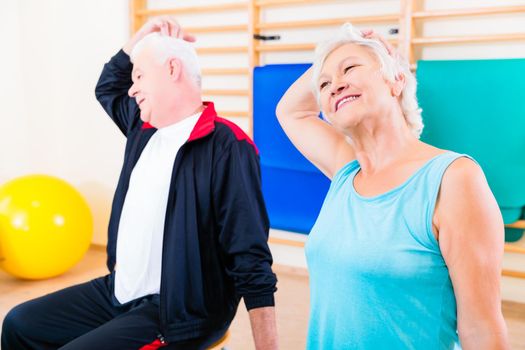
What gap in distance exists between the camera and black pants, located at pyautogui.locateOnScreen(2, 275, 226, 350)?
136 cm

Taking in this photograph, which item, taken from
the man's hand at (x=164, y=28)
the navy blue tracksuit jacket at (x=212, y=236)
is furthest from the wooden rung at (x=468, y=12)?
the navy blue tracksuit jacket at (x=212, y=236)

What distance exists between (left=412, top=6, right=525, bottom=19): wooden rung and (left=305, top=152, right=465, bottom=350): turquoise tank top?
2.06 m


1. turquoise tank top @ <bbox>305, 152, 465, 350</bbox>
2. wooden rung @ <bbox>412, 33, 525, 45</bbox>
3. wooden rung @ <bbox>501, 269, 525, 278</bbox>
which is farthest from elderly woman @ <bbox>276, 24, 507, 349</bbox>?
wooden rung @ <bbox>501, 269, 525, 278</bbox>

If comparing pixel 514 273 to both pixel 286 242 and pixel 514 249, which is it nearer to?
pixel 514 249

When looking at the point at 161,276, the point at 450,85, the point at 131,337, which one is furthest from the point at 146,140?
the point at 450,85

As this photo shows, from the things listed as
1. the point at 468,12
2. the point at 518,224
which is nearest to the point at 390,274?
the point at 518,224

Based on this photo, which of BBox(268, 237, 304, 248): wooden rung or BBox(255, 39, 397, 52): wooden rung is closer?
BBox(255, 39, 397, 52): wooden rung

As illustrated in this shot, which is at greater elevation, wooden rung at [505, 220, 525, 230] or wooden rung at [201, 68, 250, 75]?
wooden rung at [201, 68, 250, 75]

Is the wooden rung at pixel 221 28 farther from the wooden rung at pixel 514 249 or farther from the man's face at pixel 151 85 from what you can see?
the wooden rung at pixel 514 249

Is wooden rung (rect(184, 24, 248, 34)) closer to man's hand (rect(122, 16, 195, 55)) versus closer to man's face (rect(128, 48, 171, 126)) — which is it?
man's hand (rect(122, 16, 195, 55))

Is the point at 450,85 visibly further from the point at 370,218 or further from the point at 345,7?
the point at 370,218

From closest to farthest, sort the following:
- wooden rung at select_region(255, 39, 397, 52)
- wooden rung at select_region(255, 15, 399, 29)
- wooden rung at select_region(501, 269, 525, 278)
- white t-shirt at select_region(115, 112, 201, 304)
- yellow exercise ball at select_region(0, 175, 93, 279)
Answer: white t-shirt at select_region(115, 112, 201, 304), wooden rung at select_region(501, 269, 525, 278), wooden rung at select_region(255, 15, 399, 29), yellow exercise ball at select_region(0, 175, 93, 279), wooden rung at select_region(255, 39, 397, 52)

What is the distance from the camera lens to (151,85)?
1.54 m

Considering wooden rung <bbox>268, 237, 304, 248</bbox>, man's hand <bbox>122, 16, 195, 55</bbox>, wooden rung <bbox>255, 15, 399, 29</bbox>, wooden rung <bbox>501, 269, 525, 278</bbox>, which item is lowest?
wooden rung <bbox>268, 237, 304, 248</bbox>
